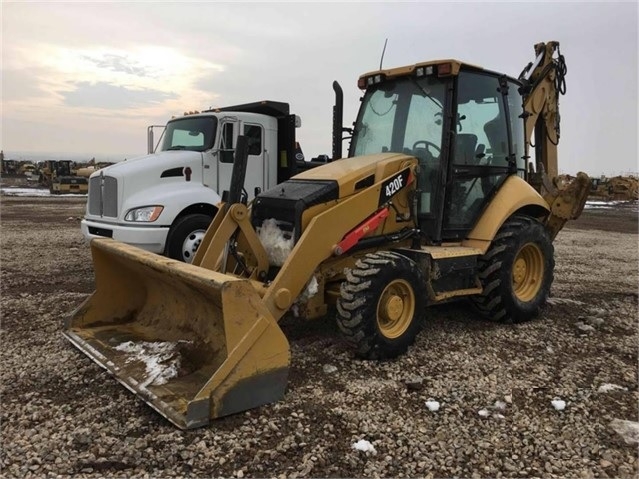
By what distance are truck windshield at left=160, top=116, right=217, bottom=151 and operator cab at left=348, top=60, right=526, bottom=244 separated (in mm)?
3032

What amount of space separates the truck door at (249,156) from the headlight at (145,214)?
1.16m

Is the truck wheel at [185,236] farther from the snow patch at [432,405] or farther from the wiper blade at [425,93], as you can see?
the snow patch at [432,405]

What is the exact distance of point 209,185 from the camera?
26.7 ft

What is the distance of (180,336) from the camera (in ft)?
15.0

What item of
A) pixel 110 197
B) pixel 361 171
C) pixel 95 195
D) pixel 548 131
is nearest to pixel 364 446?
pixel 361 171

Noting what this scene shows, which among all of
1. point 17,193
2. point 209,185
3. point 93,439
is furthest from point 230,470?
point 17,193

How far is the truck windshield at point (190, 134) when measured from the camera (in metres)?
8.27

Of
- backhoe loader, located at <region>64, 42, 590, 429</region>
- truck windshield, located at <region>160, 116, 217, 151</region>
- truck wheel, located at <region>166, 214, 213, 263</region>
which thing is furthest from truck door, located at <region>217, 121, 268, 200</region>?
backhoe loader, located at <region>64, 42, 590, 429</region>

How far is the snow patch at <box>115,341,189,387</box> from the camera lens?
3892 mm

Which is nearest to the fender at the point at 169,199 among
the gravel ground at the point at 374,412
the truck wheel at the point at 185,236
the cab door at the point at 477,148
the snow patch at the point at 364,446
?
the truck wheel at the point at 185,236

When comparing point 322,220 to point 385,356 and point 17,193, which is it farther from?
point 17,193

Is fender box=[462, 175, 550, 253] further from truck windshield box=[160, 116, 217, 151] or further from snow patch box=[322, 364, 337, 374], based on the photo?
truck windshield box=[160, 116, 217, 151]

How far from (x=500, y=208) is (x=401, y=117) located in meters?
1.41

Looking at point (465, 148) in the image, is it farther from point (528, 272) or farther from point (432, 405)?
point (432, 405)
